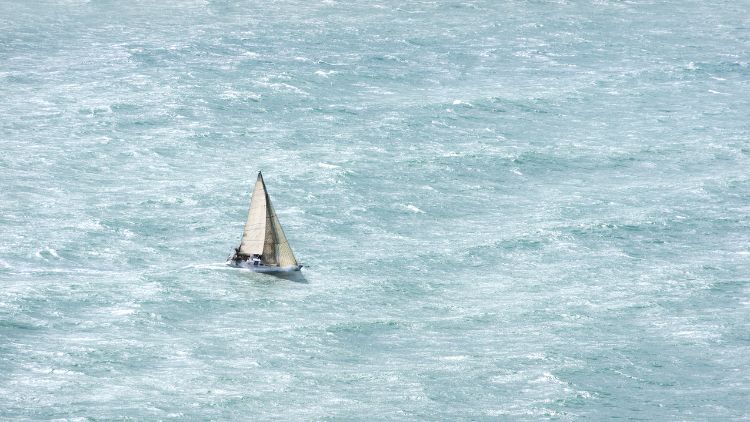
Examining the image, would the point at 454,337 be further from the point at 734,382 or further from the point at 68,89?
the point at 68,89

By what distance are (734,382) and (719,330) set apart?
7370 millimetres

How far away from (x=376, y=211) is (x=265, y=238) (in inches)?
611

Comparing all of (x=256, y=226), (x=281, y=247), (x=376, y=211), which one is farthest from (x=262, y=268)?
(x=376, y=211)

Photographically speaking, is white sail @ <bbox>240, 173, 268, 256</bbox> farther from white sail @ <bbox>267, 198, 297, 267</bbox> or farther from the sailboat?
white sail @ <bbox>267, 198, 297, 267</bbox>

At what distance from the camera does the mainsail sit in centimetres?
10075

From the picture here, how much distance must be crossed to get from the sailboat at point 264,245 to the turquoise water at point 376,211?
995mm

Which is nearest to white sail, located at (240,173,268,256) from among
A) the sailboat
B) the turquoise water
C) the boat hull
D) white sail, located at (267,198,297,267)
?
the sailboat

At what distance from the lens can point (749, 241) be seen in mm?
108688

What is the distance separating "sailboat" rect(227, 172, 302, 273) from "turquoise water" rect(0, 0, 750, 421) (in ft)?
3.26

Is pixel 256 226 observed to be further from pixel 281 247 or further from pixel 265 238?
pixel 281 247

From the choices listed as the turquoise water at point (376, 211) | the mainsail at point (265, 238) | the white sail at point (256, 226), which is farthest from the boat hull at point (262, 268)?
the white sail at point (256, 226)

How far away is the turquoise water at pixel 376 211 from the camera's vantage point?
85562 millimetres

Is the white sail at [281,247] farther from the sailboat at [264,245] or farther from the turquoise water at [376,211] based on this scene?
the turquoise water at [376,211]

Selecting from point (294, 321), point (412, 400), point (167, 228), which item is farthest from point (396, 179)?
point (412, 400)
